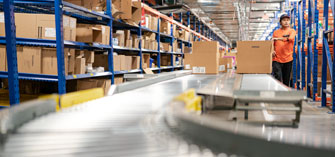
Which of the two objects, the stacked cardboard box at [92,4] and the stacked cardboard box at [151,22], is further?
the stacked cardboard box at [151,22]

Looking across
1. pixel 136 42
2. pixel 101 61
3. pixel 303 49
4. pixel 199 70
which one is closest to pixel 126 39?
pixel 136 42

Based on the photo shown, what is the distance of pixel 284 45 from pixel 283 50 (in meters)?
0.10

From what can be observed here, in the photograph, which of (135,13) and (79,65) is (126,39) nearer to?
(135,13)

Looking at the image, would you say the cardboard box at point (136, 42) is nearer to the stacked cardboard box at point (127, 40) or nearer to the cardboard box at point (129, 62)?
the stacked cardboard box at point (127, 40)

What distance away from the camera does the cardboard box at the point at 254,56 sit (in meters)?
4.43

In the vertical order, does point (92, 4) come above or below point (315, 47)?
above

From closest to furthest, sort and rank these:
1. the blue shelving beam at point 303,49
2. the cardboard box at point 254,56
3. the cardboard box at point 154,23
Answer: the cardboard box at point 254,56
the blue shelving beam at point 303,49
the cardboard box at point 154,23

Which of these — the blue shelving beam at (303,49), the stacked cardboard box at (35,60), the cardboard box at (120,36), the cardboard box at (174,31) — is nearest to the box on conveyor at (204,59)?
the cardboard box at (120,36)

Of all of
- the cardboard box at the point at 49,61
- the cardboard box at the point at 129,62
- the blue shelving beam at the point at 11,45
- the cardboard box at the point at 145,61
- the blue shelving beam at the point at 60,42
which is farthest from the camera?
the cardboard box at the point at 145,61

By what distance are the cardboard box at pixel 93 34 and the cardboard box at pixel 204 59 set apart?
1439 mm

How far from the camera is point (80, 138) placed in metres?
0.95

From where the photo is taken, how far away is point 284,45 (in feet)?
19.8

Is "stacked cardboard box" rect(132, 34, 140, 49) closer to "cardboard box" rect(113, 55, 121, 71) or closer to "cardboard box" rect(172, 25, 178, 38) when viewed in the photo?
"cardboard box" rect(113, 55, 121, 71)

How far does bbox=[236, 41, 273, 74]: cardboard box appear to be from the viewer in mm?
4434
